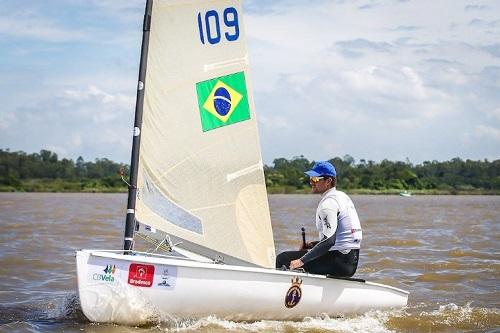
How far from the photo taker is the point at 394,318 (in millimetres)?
7062

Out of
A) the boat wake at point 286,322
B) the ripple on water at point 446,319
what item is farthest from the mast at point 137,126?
the ripple on water at point 446,319

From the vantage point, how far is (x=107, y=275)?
5.93 meters

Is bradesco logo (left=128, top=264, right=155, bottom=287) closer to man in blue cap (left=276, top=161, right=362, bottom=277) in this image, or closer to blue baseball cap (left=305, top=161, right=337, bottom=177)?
man in blue cap (left=276, top=161, right=362, bottom=277)

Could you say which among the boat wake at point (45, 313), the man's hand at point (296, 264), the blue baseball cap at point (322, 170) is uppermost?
the blue baseball cap at point (322, 170)

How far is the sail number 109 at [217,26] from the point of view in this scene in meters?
6.46

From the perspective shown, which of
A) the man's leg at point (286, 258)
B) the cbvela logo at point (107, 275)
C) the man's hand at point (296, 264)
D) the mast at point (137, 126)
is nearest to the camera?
the cbvela logo at point (107, 275)

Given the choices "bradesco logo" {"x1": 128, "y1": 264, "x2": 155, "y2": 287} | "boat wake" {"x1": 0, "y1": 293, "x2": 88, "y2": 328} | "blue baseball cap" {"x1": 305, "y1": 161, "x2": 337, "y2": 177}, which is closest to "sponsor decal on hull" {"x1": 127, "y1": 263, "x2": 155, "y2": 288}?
"bradesco logo" {"x1": 128, "y1": 264, "x2": 155, "y2": 287}

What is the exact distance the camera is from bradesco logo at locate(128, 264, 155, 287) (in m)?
5.97

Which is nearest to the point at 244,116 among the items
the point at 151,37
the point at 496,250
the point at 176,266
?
the point at 151,37

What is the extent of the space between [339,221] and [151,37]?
2.20 meters

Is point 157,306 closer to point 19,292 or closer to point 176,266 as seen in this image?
point 176,266

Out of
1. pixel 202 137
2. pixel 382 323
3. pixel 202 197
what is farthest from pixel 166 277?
pixel 382 323

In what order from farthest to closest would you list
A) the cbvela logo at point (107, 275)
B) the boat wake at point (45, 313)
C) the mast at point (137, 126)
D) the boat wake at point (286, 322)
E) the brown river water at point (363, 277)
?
1. the boat wake at point (45, 313)
2. the brown river water at point (363, 277)
3. the mast at point (137, 126)
4. the boat wake at point (286, 322)
5. the cbvela logo at point (107, 275)

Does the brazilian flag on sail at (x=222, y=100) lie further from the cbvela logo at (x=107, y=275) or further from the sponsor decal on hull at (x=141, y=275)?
the cbvela logo at (x=107, y=275)
